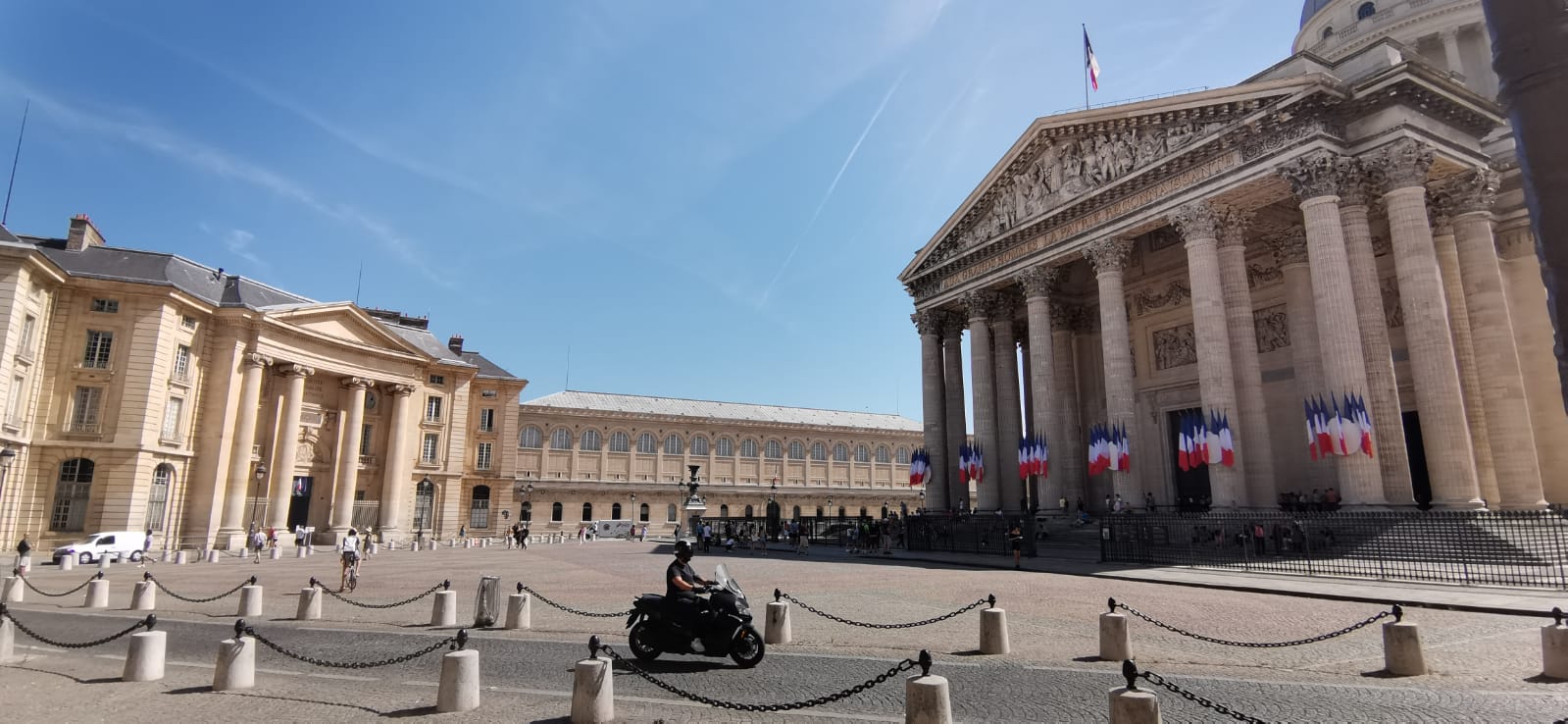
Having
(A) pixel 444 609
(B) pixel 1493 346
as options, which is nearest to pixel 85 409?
(A) pixel 444 609

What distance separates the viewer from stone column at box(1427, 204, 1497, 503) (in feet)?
82.8

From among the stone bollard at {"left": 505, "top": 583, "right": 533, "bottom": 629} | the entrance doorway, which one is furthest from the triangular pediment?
the stone bollard at {"left": 505, "top": 583, "right": 533, "bottom": 629}

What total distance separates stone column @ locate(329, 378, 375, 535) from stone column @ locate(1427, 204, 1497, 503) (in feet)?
172

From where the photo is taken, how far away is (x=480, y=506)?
202 feet

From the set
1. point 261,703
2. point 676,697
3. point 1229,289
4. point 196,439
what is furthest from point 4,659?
point 196,439

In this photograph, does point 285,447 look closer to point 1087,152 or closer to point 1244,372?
point 1087,152

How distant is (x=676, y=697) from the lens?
823 centimetres

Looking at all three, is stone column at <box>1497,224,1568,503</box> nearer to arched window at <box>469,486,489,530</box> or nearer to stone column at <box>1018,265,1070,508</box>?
stone column at <box>1018,265,1070,508</box>

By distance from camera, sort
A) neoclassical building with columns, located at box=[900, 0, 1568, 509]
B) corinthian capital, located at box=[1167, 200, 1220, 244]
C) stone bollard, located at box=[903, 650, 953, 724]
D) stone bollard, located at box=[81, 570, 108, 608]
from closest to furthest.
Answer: stone bollard, located at box=[903, 650, 953, 724], stone bollard, located at box=[81, 570, 108, 608], neoclassical building with columns, located at box=[900, 0, 1568, 509], corinthian capital, located at box=[1167, 200, 1220, 244]

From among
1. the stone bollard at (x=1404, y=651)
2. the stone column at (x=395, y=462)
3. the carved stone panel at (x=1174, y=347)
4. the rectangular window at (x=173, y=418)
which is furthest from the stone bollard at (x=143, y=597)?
the carved stone panel at (x=1174, y=347)

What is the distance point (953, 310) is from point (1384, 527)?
2465cm

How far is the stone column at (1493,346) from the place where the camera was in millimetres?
24531

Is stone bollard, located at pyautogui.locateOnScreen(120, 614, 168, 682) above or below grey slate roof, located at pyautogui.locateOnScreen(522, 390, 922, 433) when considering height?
below

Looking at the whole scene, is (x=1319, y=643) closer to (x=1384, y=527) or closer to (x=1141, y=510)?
(x=1384, y=527)
